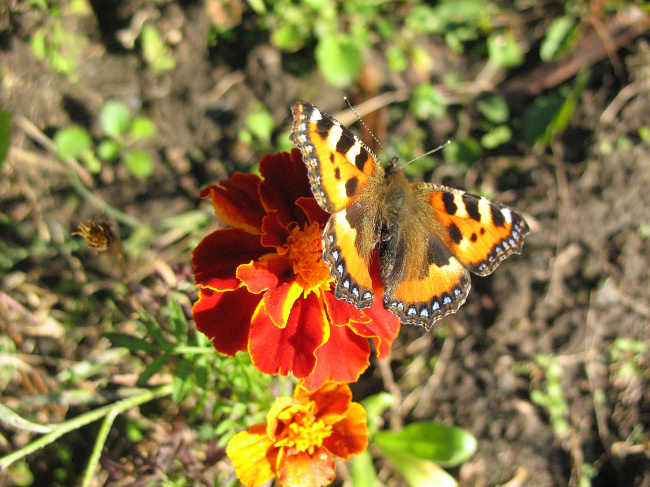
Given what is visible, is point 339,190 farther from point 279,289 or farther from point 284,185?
point 279,289

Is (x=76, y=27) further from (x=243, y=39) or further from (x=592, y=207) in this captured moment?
(x=592, y=207)

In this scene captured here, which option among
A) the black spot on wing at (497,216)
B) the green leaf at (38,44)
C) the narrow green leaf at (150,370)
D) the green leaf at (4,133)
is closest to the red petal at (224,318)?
the narrow green leaf at (150,370)

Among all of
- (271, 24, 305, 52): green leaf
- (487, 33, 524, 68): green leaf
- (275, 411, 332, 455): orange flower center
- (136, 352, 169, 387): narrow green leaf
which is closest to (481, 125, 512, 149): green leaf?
(487, 33, 524, 68): green leaf

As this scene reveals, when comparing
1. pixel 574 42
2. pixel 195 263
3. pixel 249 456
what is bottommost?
pixel 249 456

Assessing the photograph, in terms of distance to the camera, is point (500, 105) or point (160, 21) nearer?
point (160, 21)

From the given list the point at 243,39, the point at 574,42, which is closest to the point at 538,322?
the point at 574,42

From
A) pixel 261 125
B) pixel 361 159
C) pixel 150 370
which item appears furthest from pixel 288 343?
pixel 261 125

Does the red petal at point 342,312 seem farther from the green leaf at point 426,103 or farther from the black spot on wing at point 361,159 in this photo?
the green leaf at point 426,103

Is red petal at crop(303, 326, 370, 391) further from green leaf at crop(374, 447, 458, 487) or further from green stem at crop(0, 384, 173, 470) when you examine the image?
green leaf at crop(374, 447, 458, 487)
